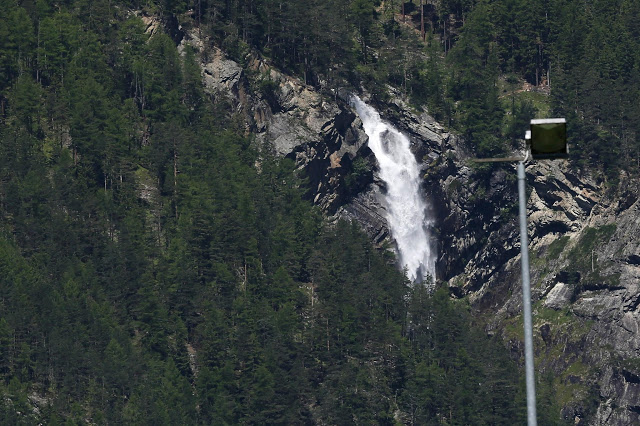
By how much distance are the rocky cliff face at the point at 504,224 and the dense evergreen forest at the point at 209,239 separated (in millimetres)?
2839

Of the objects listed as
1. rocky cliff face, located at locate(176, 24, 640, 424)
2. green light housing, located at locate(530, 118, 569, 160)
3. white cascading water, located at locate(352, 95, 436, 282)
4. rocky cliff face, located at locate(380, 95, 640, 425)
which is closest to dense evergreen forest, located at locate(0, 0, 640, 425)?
rocky cliff face, located at locate(176, 24, 640, 424)

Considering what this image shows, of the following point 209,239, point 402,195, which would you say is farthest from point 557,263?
point 209,239

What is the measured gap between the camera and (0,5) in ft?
433

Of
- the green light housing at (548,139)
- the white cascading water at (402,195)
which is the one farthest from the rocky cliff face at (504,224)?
the green light housing at (548,139)

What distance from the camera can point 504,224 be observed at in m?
140

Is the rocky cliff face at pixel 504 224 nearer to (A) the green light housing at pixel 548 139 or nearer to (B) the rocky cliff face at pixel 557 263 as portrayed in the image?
(B) the rocky cliff face at pixel 557 263

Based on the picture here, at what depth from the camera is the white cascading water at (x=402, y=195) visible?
14000cm

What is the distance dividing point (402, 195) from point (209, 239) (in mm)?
28436

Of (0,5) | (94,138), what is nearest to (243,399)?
(94,138)

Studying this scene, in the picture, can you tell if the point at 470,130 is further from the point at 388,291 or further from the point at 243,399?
the point at 243,399

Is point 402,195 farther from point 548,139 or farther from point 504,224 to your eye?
point 548,139

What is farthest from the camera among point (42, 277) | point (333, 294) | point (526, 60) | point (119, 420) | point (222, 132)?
point (526, 60)

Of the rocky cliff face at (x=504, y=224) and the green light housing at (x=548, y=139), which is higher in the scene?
the green light housing at (x=548, y=139)

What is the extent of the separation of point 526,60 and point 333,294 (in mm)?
46285
